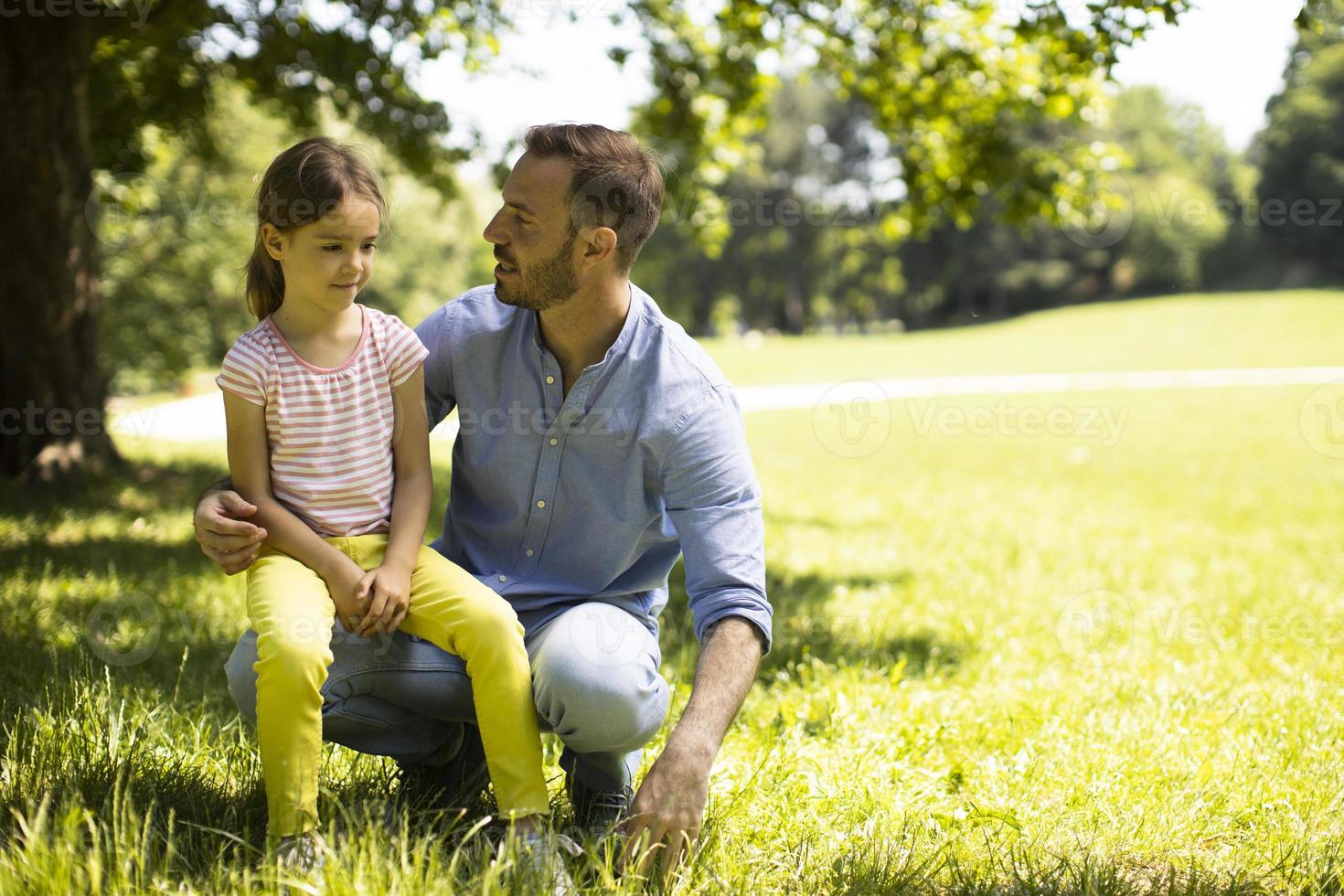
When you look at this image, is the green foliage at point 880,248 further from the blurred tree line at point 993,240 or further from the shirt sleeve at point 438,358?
the shirt sleeve at point 438,358

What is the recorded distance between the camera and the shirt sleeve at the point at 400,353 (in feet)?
8.54

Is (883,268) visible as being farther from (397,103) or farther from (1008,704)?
(1008,704)

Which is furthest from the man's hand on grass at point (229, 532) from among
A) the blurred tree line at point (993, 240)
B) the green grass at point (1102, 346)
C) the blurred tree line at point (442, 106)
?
the blurred tree line at point (993, 240)

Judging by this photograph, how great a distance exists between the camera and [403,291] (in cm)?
4184

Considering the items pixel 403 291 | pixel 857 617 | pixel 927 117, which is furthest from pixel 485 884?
pixel 403 291

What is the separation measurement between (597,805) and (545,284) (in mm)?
1213

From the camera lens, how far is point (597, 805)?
8.59ft


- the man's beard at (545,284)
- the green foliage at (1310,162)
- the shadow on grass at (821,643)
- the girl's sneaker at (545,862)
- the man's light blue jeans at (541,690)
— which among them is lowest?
the shadow on grass at (821,643)

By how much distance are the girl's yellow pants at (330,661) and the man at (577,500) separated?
0.08 meters

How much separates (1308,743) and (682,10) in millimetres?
6653

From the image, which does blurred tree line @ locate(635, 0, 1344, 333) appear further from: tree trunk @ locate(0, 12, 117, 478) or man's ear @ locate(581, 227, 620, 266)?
man's ear @ locate(581, 227, 620, 266)

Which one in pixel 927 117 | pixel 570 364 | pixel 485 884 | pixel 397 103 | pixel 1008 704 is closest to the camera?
pixel 485 884

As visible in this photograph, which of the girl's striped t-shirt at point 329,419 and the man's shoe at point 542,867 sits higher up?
the girl's striped t-shirt at point 329,419

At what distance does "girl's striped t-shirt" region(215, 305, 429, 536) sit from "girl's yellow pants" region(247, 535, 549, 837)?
0.08 meters
